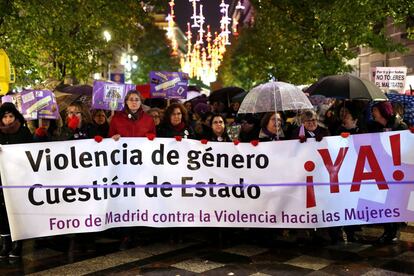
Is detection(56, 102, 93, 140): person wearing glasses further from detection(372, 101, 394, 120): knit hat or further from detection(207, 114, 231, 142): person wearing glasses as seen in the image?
detection(372, 101, 394, 120): knit hat

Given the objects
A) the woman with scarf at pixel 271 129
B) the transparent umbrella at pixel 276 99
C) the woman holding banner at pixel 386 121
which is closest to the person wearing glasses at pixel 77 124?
the transparent umbrella at pixel 276 99

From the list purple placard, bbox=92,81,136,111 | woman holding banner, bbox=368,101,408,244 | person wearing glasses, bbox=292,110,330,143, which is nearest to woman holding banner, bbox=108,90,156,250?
purple placard, bbox=92,81,136,111

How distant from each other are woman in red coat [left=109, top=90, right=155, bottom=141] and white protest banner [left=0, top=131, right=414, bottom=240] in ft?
1.37

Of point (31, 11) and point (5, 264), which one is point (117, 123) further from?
point (31, 11)

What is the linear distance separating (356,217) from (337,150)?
0.84 meters

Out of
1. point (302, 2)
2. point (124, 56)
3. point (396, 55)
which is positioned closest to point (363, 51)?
point (396, 55)

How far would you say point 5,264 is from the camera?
243 inches

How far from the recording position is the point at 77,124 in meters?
7.39

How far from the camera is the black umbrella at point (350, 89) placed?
7.97m

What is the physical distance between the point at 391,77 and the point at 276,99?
6.67 meters

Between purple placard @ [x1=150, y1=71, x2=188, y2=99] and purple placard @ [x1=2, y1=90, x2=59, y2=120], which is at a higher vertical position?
purple placard @ [x1=150, y1=71, x2=188, y2=99]

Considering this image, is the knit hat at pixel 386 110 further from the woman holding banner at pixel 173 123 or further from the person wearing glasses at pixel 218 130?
the woman holding banner at pixel 173 123

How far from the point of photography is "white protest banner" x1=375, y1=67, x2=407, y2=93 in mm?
12586

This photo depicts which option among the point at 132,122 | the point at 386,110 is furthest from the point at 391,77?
the point at 132,122
